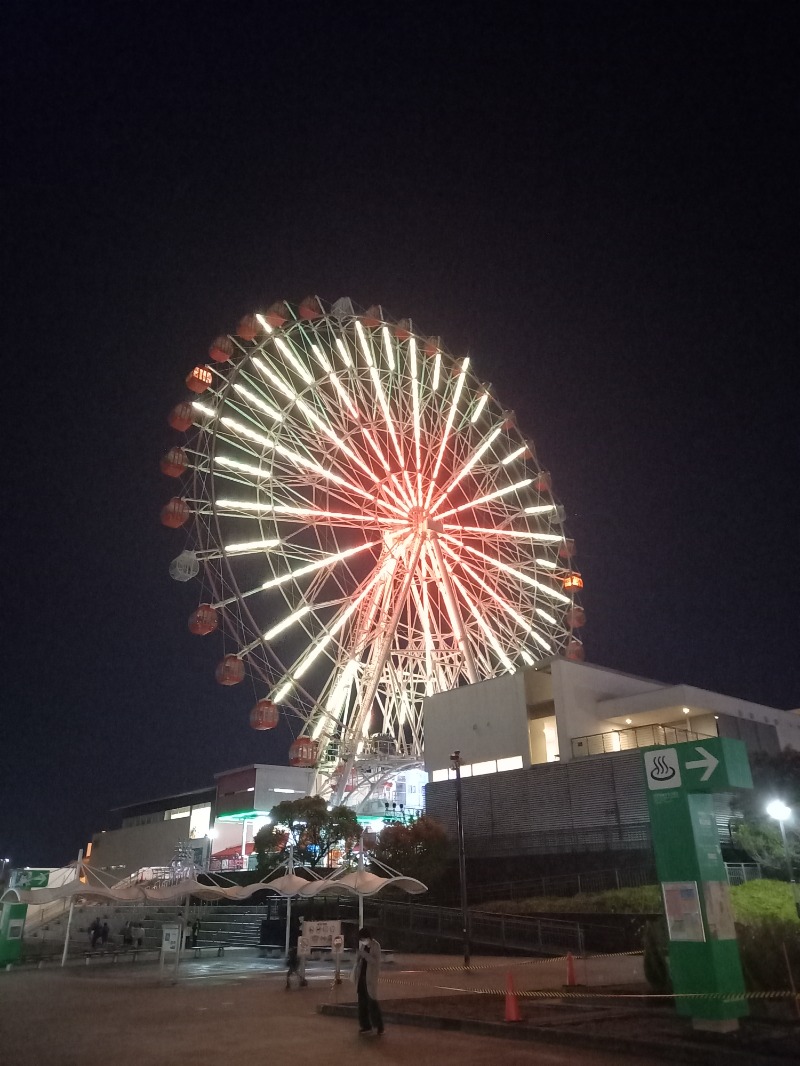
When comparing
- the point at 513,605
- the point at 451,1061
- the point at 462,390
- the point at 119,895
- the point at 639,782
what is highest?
the point at 462,390

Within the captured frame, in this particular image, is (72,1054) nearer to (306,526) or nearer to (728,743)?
(728,743)

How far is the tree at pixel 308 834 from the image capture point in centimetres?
3491

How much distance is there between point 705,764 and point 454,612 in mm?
27434

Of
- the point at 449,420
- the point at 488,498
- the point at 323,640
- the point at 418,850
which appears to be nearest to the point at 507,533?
the point at 488,498

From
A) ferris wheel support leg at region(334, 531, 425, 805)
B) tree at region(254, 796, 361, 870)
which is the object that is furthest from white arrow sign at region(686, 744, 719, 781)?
tree at region(254, 796, 361, 870)

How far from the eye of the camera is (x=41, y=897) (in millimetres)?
25578

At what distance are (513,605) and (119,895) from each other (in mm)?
22664

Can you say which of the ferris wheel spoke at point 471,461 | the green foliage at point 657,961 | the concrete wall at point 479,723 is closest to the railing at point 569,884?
the concrete wall at point 479,723

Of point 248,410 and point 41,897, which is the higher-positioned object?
point 248,410

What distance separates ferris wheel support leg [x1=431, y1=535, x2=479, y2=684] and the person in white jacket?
87.6ft

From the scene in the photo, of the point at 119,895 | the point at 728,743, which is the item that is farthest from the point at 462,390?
the point at 728,743

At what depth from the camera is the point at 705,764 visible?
10.8 meters

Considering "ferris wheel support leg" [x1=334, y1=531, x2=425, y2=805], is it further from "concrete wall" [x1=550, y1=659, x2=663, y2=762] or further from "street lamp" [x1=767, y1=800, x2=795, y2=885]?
"street lamp" [x1=767, y1=800, x2=795, y2=885]

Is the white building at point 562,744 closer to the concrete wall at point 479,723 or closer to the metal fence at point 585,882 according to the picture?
the concrete wall at point 479,723
